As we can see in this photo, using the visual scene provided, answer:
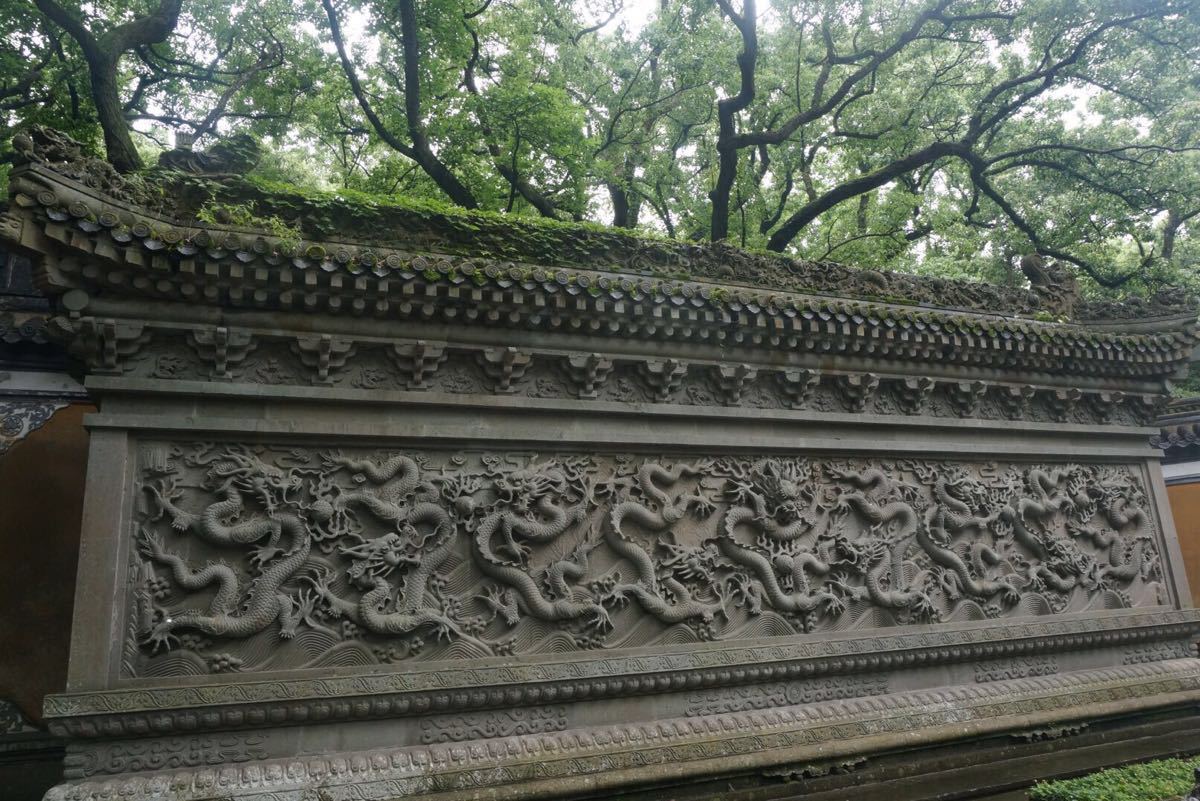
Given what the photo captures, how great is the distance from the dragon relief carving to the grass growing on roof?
206 centimetres

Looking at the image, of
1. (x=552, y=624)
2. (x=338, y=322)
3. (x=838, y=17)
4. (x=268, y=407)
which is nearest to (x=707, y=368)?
(x=552, y=624)

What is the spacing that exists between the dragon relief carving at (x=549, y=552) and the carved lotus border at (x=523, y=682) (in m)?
0.19

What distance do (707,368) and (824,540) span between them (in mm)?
2279

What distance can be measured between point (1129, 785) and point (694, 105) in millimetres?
12645

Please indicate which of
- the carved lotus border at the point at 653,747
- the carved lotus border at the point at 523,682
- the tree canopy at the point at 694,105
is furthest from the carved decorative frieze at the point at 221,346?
the tree canopy at the point at 694,105

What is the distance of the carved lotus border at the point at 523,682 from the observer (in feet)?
19.1

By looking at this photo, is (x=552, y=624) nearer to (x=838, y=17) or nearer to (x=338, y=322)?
(x=338, y=322)

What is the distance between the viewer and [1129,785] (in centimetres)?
705

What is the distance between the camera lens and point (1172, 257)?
17.9 m

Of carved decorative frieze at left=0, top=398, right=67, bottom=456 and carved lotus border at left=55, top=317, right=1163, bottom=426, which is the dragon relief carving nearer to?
carved lotus border at left=55, top=317, right=1163, bottom=426

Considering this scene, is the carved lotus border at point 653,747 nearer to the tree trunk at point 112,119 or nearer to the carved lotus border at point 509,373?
the carved lotus border at point 509,373

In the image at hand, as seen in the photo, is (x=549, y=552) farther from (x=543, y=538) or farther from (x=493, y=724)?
(x=493, y=724)

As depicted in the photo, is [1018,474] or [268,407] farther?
[1018,474]


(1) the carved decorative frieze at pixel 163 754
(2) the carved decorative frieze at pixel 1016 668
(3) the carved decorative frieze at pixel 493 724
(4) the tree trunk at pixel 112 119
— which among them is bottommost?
(2) the carved decorative frieze at pixel 1016 668
